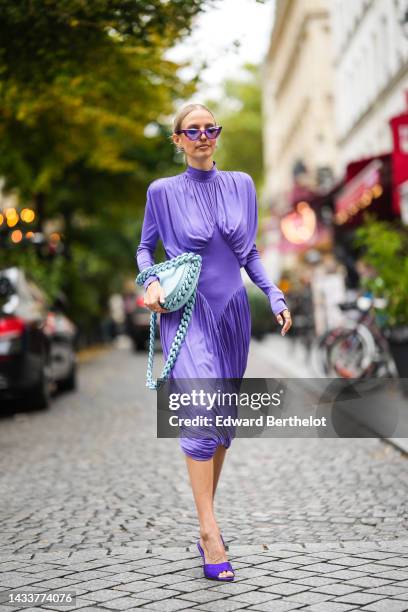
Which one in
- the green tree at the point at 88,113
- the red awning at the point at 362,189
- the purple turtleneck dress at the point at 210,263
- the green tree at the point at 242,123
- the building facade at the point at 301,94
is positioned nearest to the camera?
the purple turtleneck dress at the point at 210,263

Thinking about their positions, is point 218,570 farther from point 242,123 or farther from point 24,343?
point 242,123

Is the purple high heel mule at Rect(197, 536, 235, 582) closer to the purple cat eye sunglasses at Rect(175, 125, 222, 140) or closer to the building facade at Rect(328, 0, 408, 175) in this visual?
the purple cat eye sunglasses at Rect(175, 125, 222, 140)

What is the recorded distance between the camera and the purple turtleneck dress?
4590mm

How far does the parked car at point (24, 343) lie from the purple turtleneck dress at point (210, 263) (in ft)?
23.3

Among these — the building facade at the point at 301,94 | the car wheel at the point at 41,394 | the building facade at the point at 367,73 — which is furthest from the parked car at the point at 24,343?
the building facade at the point at 301,94

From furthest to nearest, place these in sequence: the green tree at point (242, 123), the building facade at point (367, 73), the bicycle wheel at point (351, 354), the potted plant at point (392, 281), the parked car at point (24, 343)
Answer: the green tree at point (242, 123) → the building facade at point (367, 73) → the bicycle wheel at point (351, 354) → the parked car at point (24, 343) → the potted plant at point (392, 281)

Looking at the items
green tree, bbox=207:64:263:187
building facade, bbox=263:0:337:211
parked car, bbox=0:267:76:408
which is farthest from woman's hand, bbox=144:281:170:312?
green tree, bbox=207:64:263:187

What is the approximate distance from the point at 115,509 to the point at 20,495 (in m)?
0.92

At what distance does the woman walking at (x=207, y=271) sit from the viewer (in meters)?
4.54

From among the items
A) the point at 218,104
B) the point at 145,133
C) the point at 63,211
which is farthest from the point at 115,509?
the point at 218,104

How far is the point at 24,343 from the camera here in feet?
38.8

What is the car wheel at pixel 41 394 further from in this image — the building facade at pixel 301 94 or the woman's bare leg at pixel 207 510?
the building facade at pixel 301 94

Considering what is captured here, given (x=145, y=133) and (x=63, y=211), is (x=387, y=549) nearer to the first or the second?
(x=145, y=133)

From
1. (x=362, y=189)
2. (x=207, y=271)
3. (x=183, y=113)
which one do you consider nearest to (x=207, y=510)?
(x=207, y=271)
